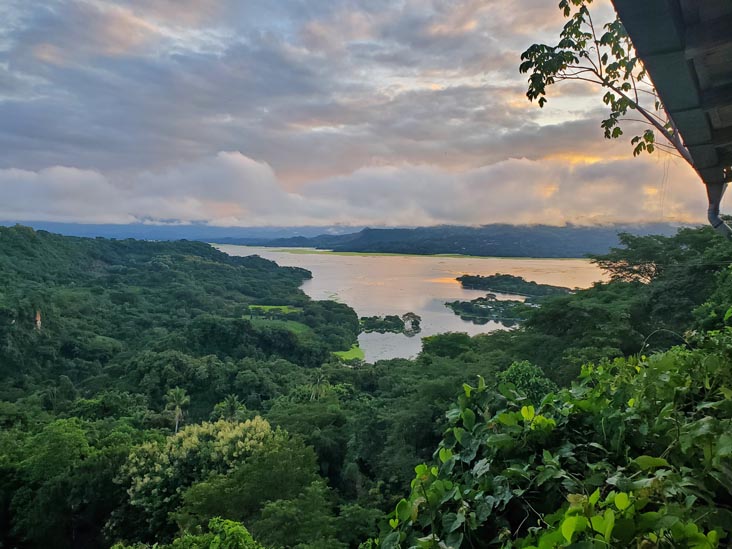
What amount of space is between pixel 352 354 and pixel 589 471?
33671 mm

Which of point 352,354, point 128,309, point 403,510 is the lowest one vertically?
point 352,354

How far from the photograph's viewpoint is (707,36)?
110cm

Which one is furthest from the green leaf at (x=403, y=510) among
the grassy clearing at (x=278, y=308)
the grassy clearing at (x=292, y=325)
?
the grassy clearing at (x=278, y=308)

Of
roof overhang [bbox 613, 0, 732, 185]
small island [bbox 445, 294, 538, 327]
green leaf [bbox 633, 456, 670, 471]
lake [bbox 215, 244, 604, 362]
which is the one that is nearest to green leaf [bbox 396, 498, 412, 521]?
green leaf [bbox 633, 456, 670, 471]

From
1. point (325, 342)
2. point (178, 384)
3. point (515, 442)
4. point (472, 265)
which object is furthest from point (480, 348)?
point (472, 265)

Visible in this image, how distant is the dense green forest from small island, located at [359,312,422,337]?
627cm

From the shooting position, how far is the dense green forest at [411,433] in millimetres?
952

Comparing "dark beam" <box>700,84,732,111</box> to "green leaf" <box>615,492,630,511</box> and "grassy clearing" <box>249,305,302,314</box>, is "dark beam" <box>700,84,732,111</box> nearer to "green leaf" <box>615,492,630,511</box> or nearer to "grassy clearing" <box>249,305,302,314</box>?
"green leaf" <box>615,492,630,511</box>

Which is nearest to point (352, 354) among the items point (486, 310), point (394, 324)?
point (394, 324)

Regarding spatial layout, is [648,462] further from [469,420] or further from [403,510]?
[403,510]

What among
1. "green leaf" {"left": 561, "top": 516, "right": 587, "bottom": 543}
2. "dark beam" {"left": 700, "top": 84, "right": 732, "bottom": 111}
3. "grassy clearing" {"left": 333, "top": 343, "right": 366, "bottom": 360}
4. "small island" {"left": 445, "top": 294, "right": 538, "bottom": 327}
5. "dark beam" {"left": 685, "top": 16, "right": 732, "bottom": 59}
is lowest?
"grassy clearing" {"left": 333, "top": 343, "right": 366, "bottom": 360}

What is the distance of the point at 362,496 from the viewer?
1001cm

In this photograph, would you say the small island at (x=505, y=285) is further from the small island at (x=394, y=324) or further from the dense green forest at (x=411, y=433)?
the dense green forest at (x=411, y=433)

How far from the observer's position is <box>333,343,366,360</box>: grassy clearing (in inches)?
1303
